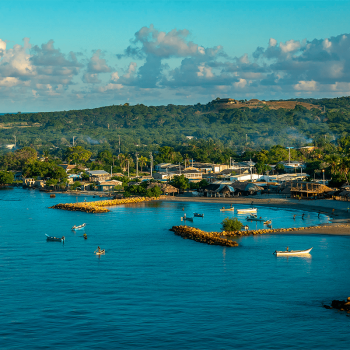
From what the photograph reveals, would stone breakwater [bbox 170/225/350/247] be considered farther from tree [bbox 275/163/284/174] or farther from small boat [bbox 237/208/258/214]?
tree [bbox 275/163/284/174]

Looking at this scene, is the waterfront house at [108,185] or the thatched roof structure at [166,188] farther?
the waterfront house at [108,185]

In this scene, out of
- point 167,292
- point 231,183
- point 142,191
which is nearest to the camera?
point 167,292

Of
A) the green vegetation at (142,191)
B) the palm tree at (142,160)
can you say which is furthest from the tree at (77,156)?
the green vegetation at (142,191)

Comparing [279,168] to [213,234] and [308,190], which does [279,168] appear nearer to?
[308,190]

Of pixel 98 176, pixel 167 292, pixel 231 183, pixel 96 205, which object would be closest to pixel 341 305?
pixel 167 292

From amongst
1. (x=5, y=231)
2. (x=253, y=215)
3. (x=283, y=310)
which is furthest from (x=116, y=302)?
(x=253, y=215)

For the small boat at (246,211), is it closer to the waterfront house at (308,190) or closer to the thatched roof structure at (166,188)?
the waterfront house at (308,190)
